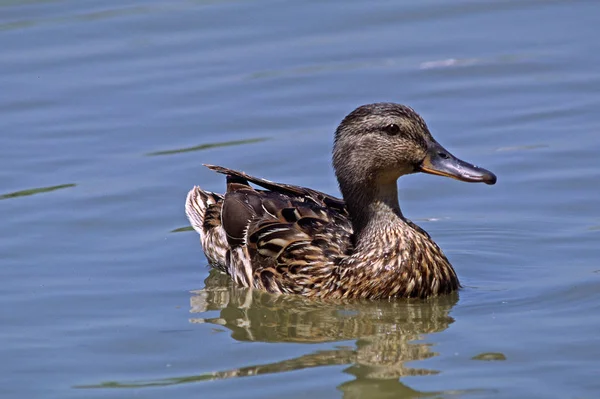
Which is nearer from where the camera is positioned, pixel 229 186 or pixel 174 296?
pixel 174 296

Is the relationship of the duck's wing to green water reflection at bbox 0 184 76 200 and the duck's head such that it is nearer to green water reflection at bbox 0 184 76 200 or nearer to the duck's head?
the duck's head

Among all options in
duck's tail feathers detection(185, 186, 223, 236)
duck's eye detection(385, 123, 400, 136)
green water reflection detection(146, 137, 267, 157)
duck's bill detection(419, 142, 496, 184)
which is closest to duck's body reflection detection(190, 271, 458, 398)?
duck's tail feathers detection(185, 186, 223, 236)

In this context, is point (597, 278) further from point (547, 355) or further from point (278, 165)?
point (278, 165)

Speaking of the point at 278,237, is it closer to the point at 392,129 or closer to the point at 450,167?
the point at 392,129

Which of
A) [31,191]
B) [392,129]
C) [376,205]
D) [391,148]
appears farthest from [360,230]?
[31,191]

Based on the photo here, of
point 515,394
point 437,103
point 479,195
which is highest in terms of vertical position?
point 437,103

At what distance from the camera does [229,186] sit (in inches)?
473

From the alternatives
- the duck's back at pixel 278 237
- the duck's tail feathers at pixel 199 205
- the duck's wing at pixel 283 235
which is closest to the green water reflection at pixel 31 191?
the duck's tail feathers at pixel 199 205

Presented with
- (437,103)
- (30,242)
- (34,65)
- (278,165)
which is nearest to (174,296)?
(30,242)

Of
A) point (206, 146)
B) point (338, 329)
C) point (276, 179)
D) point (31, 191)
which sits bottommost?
point (338, 329)

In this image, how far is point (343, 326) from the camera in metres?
10.0

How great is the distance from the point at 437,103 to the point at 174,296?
4508mm

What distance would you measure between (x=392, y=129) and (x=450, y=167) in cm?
50

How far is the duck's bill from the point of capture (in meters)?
10.2
